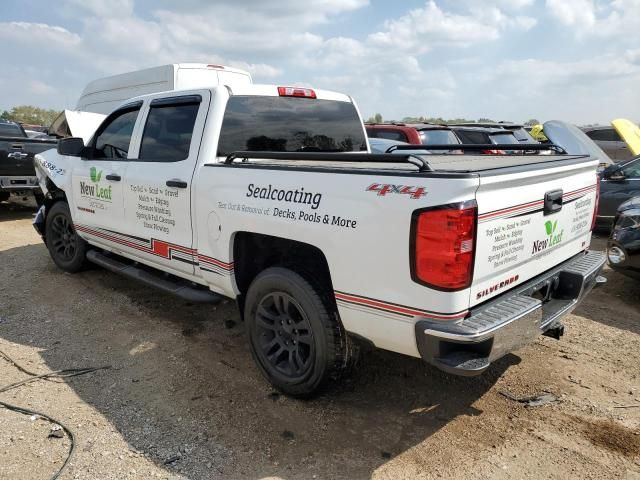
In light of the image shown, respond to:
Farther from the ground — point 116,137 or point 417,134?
point 116,137

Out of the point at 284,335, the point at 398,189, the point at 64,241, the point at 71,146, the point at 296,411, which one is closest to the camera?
the point at 398,189

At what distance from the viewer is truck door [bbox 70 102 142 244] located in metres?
4.61

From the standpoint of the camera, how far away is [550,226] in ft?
10.0

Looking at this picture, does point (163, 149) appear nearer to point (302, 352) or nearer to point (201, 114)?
point (201, 114)

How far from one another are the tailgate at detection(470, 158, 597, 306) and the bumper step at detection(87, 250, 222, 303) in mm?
2166

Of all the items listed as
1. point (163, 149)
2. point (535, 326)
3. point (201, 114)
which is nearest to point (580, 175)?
point (535, 326)

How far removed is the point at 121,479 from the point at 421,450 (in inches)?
64.1

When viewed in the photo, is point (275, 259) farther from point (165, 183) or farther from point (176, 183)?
point (165, 183)

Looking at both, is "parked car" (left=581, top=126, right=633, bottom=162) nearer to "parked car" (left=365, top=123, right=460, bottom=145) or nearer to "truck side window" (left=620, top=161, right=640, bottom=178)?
"parked car" (left=365, top=123, right=460, bottom=145)

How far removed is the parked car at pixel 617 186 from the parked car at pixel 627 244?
2737mm

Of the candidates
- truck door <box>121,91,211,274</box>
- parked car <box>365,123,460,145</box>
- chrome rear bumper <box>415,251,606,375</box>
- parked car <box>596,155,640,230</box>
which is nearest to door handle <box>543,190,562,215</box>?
chrome rear bumper <box>415,251,606,375</box>

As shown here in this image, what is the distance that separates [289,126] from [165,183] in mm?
1092

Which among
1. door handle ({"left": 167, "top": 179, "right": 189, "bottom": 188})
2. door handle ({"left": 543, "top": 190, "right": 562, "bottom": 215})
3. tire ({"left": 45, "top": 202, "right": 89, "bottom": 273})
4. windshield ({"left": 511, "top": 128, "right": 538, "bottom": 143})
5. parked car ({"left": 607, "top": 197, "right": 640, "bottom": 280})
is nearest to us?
door handle ({"left": 543, "top": 190, "right": 562, "bottom": 215})

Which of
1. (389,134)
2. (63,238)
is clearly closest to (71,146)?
(63,238)
